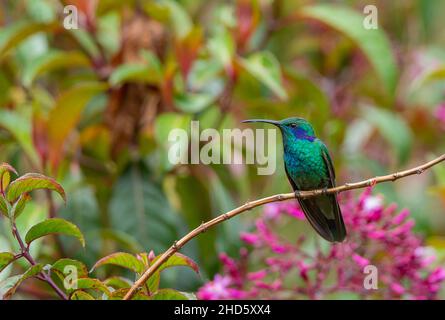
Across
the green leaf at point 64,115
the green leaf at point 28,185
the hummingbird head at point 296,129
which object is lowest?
the green leaf at point 28,185

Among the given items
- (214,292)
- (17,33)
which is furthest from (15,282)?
(17,33)

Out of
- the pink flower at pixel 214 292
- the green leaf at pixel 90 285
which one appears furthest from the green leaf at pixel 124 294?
the pink flower at pixel 214 292

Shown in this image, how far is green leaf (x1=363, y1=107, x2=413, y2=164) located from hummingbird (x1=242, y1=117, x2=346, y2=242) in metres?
1.09

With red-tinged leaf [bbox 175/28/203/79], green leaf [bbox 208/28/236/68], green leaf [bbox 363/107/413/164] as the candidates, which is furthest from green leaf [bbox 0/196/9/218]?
green leaf [bbox 363/107/413/164]

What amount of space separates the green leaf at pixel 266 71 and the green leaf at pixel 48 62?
753mm

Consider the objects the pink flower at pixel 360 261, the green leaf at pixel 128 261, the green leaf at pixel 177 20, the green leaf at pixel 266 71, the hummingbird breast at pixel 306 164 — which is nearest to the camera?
the green leaf at pixel 128 261

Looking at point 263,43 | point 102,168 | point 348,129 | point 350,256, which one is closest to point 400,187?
point 348,129

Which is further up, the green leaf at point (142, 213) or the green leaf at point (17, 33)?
the green leaf at point (17, 33)

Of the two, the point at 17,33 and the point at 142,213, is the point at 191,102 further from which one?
the point at 17,33

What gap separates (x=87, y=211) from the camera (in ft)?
10.6

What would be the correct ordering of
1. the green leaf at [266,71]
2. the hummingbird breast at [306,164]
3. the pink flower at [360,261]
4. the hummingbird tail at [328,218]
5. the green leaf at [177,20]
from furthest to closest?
the green leaf at [177,20] < the green leaf at [266,71] < the hummingbird breast at [306,164] < the pink flower at [360,261] < the hummingbird tail at [328,218]

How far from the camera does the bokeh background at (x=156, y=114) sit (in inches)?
114

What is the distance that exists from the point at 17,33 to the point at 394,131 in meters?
1.71

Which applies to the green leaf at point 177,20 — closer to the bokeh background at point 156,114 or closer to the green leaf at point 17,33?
the bokeh background at point 156,114
